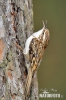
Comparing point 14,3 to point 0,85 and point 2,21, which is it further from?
point 0,85

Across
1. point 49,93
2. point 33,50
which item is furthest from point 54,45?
point 33,50

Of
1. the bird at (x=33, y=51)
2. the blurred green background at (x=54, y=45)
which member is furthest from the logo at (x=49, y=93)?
the bird at (x=33, y=51)

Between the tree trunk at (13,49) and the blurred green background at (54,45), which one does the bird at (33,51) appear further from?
the blurred green background at (54,45)

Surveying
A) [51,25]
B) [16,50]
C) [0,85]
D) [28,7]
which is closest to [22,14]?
[28,7]

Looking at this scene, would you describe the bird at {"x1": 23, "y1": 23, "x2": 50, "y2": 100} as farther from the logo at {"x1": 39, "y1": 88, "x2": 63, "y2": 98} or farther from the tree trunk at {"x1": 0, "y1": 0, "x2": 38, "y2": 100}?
the logo at {"x1": 39, "y1": 88, "x2": 63, "y2": 98}

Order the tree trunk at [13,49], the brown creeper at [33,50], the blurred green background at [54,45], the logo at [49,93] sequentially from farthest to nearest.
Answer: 1. the blurred green background at [54,45]
2. the logo at [49,93]
3. the brown creeper at [33,50]
4. the tree trunk at [13,49]
